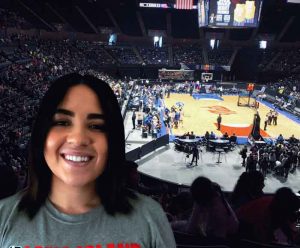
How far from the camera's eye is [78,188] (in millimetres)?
2031

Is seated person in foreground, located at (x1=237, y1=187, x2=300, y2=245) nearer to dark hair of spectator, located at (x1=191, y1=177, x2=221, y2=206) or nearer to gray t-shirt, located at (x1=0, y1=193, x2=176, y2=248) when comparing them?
dark hair of spectator, located at (x1=191, y1=177, x2=221, y2=206)

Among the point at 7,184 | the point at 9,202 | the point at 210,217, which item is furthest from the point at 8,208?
the point at 210,217

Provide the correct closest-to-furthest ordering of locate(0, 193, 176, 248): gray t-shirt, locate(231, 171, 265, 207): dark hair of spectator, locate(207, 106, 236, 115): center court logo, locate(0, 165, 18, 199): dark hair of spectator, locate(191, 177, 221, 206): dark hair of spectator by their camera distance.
Result: locate(0, 193, 176, 248): gray t-shirt → locate(0, 165, 18, 199): dark hair of spectator → locate(191, 177, 221, 206): dark hair of spectator → locate(231, 171, 265, 207): dark hair of spectator → locate(207, 106, 236, 115): center court logo

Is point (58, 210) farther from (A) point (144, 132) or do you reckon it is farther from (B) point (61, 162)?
(A) point (144, 132)

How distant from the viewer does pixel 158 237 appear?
195 cm

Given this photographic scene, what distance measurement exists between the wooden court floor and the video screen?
815 centimetres

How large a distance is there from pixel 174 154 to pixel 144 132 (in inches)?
143

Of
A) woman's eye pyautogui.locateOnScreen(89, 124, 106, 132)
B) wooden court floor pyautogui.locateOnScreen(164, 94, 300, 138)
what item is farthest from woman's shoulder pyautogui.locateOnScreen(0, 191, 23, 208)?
wooden court floor pyautogui.locateOnScreen(164, 94, 300, 138)

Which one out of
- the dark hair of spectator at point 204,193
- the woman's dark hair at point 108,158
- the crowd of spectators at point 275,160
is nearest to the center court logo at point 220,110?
the crowd of spectators at point 275,160

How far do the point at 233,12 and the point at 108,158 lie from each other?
33467mm

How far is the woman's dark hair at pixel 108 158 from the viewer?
6.63 feet

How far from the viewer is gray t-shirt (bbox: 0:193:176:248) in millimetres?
1871

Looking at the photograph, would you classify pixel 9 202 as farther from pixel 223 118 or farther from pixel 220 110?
pixel 220 110

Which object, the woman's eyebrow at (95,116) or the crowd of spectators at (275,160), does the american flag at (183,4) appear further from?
the woman's eyebrow at (95,116)
